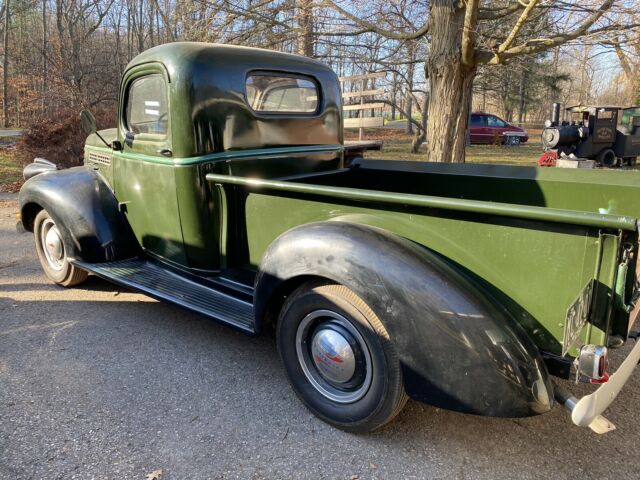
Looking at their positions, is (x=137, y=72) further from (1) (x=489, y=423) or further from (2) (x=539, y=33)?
A: (2) (x=539, y=33)

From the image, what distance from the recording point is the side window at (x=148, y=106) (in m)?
3.41

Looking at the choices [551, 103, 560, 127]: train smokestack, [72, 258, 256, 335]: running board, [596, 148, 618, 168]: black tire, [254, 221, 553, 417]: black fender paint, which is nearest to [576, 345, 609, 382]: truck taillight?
[254, 221, 553, 417]: black fender paint

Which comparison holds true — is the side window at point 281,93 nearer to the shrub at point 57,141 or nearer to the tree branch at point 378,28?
the tree branch at point 378,28

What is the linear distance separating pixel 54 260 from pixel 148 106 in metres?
1.78

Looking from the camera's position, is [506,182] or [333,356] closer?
[333,356]

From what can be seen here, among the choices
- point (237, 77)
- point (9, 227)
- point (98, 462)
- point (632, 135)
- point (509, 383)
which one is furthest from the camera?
point (632, 135)

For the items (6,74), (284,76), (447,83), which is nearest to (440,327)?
(284,76)

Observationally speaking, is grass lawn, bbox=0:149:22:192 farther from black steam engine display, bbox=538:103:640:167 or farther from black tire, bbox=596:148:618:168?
black tire, bbox=596:148:618:168

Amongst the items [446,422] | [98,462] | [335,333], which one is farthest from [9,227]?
[446,422]

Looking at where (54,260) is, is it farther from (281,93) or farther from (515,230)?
(515,230)

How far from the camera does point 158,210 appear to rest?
11.6ft

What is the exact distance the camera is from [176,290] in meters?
3.31

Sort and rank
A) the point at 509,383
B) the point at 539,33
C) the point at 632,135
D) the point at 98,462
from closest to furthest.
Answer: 1. the point at 509,383
2. the point at 98,462
3. the point at 539,33
4. the point at 632,135

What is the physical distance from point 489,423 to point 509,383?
71 centimetres
